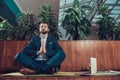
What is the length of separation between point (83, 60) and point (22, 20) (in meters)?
1.83

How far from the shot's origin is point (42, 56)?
3.61m

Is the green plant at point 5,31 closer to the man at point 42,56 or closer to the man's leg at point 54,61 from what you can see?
the man at point 42,56

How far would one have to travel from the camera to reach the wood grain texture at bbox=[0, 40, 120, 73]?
4.16 meters

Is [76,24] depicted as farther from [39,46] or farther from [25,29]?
[39,46]

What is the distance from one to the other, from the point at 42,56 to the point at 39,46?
229 millimetres

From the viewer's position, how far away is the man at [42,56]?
339 centimetres

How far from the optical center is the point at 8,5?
254 inches

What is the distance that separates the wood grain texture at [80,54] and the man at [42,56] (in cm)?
61

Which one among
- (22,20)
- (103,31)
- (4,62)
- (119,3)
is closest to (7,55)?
(4,62)

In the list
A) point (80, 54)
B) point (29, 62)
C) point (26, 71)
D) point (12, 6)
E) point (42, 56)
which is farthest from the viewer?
point (12, 6)

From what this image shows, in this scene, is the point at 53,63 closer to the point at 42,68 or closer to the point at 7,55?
the point at 42,68

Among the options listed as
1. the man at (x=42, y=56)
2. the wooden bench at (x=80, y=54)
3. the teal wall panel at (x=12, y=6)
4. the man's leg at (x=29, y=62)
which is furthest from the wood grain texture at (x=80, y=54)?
the teal wall panel at (x=12, y=6)

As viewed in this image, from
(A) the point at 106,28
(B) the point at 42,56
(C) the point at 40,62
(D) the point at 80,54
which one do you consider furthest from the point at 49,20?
(C) the point at 40,62

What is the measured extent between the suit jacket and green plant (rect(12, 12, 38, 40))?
97 cm
